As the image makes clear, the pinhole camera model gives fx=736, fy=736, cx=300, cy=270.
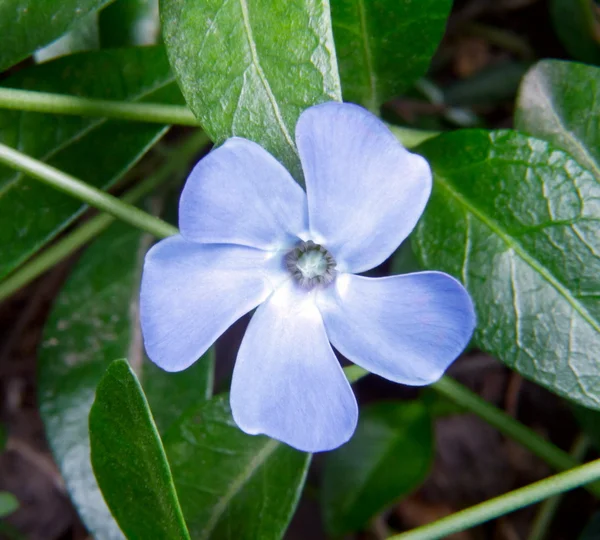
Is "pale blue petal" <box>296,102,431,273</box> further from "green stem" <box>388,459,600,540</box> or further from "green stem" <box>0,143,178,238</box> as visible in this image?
"green stem" <box>388,459,600,540</box>

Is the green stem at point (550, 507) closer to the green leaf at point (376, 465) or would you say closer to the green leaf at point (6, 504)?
the green leaf at point (376, 465)

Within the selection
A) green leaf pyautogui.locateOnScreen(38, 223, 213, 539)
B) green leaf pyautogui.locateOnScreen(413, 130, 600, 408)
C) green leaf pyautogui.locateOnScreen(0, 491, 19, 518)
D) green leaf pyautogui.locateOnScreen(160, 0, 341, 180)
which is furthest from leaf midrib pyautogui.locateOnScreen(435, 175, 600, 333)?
green leaf pyautogui.locateOnScreen(0, 491, 19, 518)

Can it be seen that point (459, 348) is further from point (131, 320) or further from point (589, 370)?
point (131, 320)

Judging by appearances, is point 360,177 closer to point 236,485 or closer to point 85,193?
point 85,193

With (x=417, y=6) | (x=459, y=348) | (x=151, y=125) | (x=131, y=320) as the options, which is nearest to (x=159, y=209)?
(x=131, y=320)

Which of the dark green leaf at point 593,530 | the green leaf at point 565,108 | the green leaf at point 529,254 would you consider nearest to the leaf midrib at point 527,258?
the green leaf at point 529,254

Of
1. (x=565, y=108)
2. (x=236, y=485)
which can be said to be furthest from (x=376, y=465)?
(x=565, y=108)
